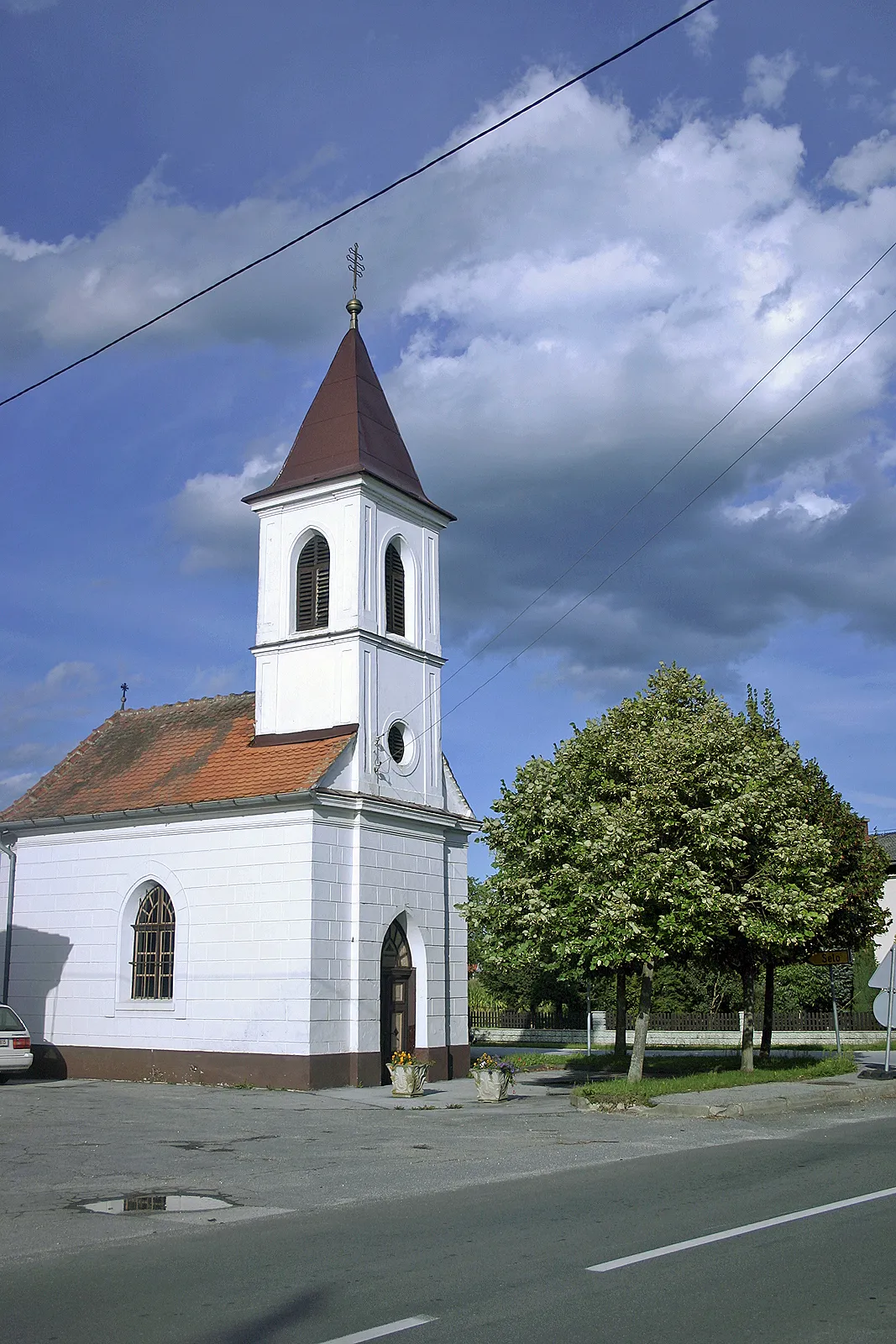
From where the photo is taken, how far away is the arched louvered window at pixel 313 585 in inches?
1061

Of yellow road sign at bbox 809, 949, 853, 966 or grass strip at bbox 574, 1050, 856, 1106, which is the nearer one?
grass strip at bbox 574, 1050, 856, 1106

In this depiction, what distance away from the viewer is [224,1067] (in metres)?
23.4

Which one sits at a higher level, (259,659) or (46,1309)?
(259,659)

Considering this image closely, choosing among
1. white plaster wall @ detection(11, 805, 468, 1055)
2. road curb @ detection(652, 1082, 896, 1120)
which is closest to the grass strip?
road curb @ detection(652, 1082, 896, 1120)

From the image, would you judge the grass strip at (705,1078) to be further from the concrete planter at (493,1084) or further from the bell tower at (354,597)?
the bell tower at (354,597)

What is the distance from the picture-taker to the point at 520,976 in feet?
155

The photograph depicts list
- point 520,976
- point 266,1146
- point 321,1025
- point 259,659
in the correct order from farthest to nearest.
Result: 1. point 520,976
2. point 259,659
3. point 321,1025
4. point 266,1146

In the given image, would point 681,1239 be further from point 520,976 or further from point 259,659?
point 520,976

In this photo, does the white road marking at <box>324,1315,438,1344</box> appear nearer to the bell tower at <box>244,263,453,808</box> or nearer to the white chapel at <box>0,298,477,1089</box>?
the white chapel at <box>0,298,477,1089</box>

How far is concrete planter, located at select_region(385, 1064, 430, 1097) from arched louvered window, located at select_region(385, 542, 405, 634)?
987 cm

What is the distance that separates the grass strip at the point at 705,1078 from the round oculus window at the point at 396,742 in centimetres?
789

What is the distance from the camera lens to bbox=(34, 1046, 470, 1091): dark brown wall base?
74.2 feet

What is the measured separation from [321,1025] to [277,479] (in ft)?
40.6

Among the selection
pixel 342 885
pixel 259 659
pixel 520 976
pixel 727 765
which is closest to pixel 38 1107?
pixel 342 885
